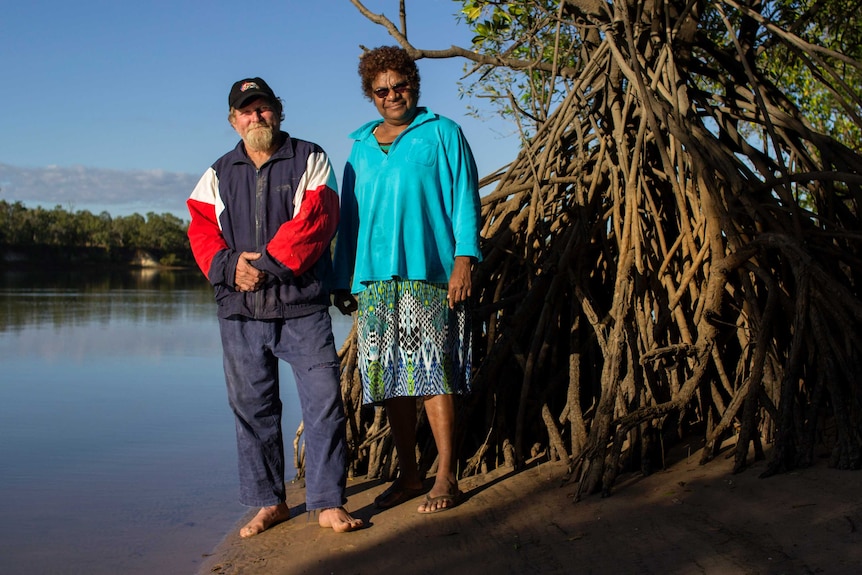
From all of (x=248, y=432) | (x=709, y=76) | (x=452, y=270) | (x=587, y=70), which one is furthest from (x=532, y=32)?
(x=248, y=432)

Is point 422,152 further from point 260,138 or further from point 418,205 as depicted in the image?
point 260,138

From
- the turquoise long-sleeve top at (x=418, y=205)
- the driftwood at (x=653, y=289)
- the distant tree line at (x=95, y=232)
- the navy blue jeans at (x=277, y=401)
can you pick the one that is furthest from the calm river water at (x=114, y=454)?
the distant tree line at (x=95, y=232)

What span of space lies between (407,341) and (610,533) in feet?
3.28

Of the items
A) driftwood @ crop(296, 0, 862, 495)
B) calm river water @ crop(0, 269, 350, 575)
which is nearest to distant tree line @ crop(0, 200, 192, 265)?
calm river water @ crop(0, 269, 350, 575)

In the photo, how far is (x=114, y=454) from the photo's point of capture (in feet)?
18.1

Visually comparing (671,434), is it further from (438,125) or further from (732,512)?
(438,125)

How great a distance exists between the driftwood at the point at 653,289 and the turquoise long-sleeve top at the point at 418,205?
2.39 feet

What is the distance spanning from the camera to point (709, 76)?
5.33 metres

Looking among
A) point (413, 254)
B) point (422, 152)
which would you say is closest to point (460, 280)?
point (413, 254)

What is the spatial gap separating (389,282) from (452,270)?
0.24 metres

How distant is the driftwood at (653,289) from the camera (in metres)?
3.58

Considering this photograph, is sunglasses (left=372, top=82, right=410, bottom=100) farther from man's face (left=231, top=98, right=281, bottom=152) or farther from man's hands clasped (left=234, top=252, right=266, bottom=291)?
man's hands clasped (left=234, top=252, right=266, bottom=291)

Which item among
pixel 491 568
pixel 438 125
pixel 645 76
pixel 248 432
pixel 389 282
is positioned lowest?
pixel 491 568

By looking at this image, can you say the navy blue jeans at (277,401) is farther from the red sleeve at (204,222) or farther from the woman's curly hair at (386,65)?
the woman's curly hair at (386,65)
